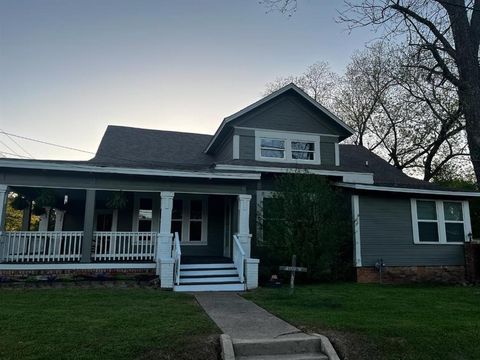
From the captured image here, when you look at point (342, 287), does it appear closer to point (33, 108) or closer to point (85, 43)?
point (85, 43)

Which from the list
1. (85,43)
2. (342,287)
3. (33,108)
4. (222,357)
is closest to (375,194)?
(342,287)

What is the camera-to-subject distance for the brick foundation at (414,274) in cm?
1216

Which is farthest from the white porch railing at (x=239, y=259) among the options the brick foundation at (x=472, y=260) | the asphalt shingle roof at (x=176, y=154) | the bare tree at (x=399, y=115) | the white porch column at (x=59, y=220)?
the bare tree at (x=399, y=115)

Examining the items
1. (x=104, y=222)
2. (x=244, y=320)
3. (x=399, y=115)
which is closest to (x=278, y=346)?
(x=244, y=320)

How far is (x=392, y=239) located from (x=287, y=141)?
509cm

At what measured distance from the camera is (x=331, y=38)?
514 inches

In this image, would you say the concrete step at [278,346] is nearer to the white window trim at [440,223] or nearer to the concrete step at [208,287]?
the concrete step at [208,287]

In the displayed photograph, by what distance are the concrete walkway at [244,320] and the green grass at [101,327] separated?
0.26 metres

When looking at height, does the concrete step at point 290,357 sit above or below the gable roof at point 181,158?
below

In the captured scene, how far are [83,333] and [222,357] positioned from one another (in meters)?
2.03

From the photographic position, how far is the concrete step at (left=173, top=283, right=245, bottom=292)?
9.74 m

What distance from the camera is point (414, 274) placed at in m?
12.7

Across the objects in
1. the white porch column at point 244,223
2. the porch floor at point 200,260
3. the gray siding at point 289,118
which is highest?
the gray siding at point 289,118

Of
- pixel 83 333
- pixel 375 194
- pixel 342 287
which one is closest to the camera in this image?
pixel 83 333
